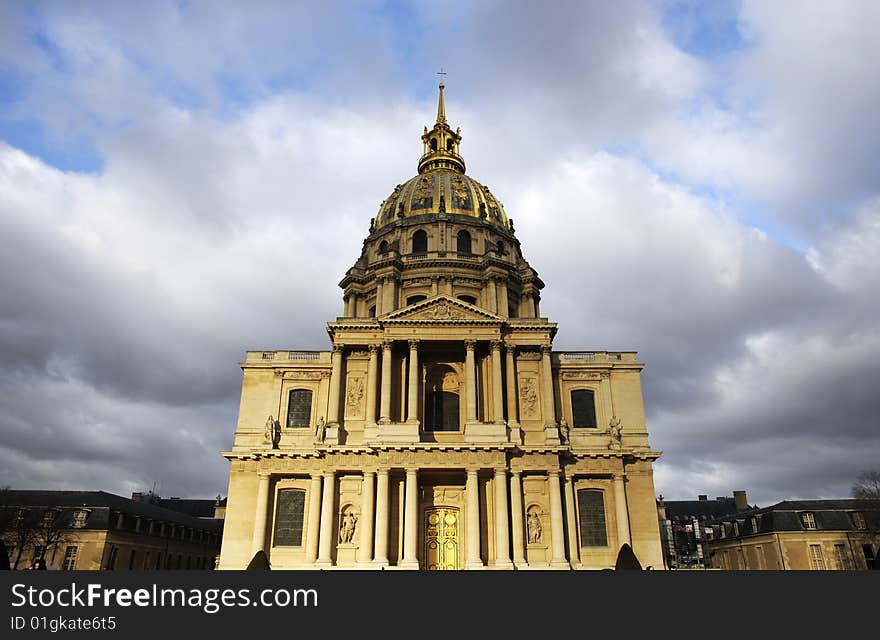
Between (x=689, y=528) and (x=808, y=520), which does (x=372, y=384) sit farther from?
(x=689, y=528)

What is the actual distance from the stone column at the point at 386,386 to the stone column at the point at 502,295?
11576 mm

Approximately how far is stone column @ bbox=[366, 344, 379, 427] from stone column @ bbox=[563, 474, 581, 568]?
34.5ft

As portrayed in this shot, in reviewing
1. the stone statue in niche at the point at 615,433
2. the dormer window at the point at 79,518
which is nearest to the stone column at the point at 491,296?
the stone statue in niche at the point at 615,433

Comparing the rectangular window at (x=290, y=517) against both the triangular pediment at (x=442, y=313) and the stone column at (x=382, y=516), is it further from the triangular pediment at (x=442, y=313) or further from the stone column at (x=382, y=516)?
the triangular pediment at (x=442, y=313)

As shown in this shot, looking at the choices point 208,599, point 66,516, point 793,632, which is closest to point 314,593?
point 208,599

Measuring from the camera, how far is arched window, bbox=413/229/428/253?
47.4m

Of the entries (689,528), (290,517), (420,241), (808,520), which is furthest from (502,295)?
(689,528)

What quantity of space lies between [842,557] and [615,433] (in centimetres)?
2449

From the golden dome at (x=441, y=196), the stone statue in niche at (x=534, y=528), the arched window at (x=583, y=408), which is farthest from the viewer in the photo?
the golden dome at (x=441, y=196)

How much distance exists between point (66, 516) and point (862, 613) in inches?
1874

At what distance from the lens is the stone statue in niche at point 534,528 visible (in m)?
31.0

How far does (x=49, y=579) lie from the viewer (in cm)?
988

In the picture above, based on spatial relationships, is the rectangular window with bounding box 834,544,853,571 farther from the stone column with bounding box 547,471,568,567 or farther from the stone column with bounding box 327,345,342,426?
the stone column with bounding box 327,345,342,426

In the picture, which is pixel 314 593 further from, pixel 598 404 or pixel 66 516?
pixel 66 516
